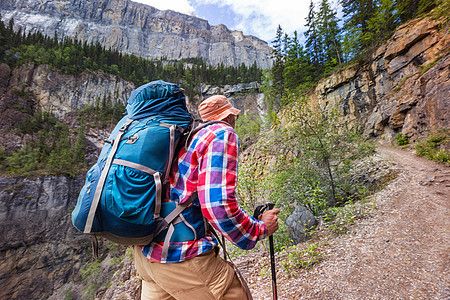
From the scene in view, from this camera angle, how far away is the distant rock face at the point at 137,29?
243 ft

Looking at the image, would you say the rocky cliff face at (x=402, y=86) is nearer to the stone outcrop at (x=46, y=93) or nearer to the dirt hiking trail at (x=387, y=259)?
the dirt hiking trail at (x=387, y=259)

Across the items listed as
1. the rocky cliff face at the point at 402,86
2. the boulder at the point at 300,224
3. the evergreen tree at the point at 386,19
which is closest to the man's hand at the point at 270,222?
the boulder at the point at 300,224

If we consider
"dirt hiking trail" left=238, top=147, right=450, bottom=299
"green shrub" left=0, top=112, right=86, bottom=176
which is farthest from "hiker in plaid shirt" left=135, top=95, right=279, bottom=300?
"green shrub" left=0, top=112, right=86, bottom=176

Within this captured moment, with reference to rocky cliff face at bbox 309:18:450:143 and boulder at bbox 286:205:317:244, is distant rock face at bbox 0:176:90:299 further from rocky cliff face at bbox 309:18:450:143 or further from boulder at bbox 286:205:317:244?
rocky cliff face at bbox 309:18:450:143

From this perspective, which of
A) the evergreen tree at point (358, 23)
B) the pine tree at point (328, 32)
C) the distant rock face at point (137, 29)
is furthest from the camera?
the distant rock face at point (137, 29)

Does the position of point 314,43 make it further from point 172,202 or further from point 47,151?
point 47,151

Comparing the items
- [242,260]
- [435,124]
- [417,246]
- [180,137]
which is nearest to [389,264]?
[417,246]

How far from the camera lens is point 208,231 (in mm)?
1150

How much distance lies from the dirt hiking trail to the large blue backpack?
2.62 meters

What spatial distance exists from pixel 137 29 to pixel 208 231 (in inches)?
4410

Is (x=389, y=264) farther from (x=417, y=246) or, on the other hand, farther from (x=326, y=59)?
(x=326, y=59)

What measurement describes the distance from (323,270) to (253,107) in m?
50.2

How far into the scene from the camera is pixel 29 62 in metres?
44.5

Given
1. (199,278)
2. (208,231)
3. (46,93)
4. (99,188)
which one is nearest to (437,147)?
(208,231)
